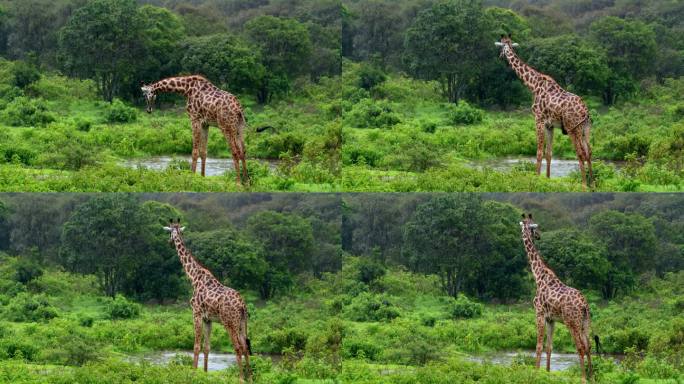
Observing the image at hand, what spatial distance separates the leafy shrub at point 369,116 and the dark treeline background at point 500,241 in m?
Result: 2.82

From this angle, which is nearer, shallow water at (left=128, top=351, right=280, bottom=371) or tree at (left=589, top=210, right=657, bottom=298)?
shallow water at (left=128, top=351, right=280, bottom=371)

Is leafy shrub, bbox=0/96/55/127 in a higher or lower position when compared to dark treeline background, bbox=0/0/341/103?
lower

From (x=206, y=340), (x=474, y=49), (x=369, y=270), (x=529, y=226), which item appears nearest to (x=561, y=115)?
(x=529, y=226)

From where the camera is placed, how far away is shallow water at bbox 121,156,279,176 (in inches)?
917

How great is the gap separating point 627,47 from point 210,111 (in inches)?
738

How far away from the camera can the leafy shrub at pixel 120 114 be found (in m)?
27.6

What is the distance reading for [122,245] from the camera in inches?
990

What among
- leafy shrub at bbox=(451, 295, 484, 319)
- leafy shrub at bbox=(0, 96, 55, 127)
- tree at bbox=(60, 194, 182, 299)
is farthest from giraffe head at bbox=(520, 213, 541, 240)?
leafy shrub at bbox=(0, 96, 55, 127)

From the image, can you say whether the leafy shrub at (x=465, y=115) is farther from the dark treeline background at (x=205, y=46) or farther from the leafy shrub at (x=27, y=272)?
the leafy shrub at (x=27, y=272)

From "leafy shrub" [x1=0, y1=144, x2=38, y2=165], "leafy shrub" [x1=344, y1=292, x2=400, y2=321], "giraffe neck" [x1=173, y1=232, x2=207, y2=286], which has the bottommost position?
"leafy shrub" [x1=344, y1=292, x2=400, y2=321]

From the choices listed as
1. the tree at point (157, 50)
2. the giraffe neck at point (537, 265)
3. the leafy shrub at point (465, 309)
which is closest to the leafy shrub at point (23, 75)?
the tree at point (157, 50)

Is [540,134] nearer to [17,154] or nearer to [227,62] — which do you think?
[227,62]

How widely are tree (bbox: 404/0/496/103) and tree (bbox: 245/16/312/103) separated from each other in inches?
96.7

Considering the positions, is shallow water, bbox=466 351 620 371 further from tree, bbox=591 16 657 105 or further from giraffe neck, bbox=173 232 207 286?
tree, bbox=591 16 657 105
